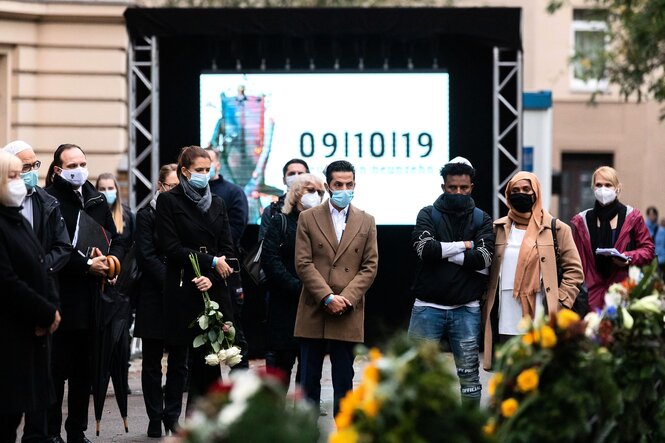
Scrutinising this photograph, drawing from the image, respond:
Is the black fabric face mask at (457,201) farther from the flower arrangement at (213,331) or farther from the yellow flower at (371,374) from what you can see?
the yellow flower at (371,374)

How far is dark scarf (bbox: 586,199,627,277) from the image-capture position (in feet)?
37.3

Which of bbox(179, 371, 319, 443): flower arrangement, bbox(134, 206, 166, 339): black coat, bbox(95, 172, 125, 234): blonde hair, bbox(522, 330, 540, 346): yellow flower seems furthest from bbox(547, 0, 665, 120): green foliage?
bbox(179, 371, 319, 443): flower arrangement

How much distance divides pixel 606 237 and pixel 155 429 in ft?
13.1

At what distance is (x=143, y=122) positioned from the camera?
16062 mm

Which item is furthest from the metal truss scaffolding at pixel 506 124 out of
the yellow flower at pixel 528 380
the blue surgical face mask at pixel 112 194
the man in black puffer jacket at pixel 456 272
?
the yellow flower at pixel 528 380

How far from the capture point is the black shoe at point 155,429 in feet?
32.7

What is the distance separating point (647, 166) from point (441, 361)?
111ft

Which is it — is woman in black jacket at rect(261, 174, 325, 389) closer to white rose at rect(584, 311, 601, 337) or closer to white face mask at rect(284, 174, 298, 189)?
white face mask at rect(284, 174, 298, 189)

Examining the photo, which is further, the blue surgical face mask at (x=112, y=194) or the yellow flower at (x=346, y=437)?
the blue surgical face mask at (x=112, y=194)

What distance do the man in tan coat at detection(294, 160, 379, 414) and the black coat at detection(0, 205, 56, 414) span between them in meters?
2.26

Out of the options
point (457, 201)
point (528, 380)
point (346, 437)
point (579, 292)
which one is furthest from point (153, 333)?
point (346, 437)

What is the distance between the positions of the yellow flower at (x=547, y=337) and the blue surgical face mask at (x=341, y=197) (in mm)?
4009

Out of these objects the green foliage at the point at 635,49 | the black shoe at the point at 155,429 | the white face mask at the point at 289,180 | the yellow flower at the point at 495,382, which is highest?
the green foliage at the point at 635,49

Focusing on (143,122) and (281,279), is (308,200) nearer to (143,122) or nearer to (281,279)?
(281,279)
